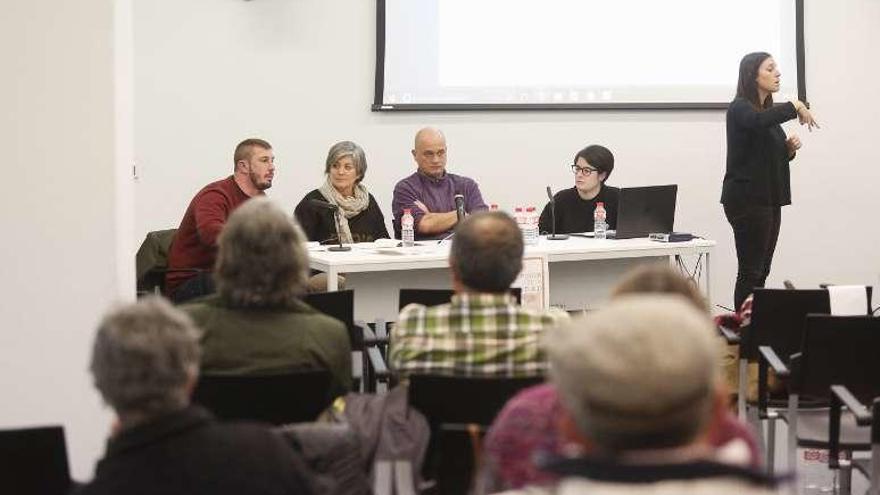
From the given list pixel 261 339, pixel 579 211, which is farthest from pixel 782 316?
pixel 579 211

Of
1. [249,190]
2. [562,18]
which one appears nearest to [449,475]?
[249,190]

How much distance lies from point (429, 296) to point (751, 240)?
9.08 feet

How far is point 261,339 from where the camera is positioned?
8.71 ft

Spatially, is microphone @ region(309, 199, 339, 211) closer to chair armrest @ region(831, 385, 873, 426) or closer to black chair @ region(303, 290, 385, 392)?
black chair @ region(303, 290, 385, 392)

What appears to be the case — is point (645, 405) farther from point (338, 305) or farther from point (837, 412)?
point (338, 305)

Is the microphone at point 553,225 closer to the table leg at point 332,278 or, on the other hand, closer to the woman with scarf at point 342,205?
the woman with scarf at point 342,205

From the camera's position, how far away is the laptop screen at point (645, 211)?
19.2 feet

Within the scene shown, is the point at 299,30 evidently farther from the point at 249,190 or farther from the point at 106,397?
the point at 106,397

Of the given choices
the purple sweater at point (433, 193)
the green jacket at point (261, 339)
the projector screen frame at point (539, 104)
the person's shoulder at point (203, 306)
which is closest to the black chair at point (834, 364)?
the green jacket at point (261, 339)

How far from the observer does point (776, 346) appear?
3920 millimetres

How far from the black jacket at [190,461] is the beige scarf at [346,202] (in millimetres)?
3857

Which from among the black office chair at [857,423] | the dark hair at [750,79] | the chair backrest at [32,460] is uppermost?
the dark hair at [750,79]

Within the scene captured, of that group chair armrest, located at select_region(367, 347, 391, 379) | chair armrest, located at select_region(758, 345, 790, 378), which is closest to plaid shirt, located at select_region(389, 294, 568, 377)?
chair armrest, located at select_region(367, 347, 391, 379)

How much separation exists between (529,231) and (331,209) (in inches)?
38.9
